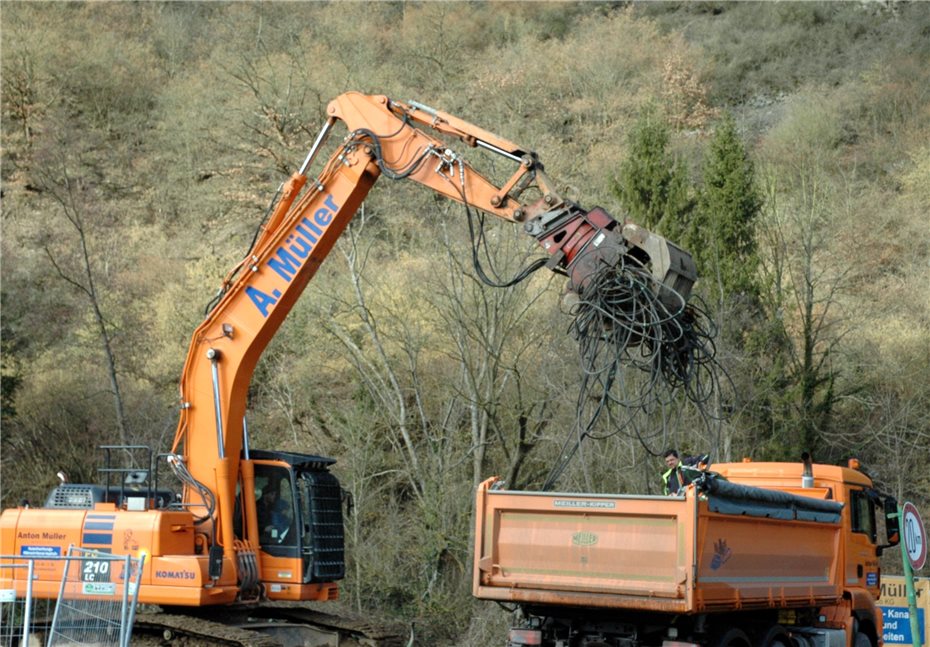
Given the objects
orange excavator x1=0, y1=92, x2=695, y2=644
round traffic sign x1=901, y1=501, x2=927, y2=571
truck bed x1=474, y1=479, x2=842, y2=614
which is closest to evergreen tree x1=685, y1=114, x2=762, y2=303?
orange excavator x1=0, y1=92, x2=695, y2=644

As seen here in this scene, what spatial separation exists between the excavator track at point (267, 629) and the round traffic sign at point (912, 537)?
5665mm

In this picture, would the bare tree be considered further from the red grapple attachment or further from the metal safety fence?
the red grapple attachment

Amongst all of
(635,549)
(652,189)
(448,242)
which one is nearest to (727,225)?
(652,189)

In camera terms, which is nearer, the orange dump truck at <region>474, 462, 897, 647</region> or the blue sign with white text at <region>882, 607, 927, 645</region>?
the orange dump truck at <region>474, 462, 897, 647</region>

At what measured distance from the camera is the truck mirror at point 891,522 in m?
12.9

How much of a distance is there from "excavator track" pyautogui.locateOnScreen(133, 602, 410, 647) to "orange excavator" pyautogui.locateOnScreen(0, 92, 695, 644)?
0.25m

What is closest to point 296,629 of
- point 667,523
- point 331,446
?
point 667,523

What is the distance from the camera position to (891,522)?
43.3 ft

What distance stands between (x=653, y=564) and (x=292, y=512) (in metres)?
4.80

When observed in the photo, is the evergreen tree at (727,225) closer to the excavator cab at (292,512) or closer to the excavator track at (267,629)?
the excavator track at (267,629)

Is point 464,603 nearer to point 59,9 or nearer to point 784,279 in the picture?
point 784,279

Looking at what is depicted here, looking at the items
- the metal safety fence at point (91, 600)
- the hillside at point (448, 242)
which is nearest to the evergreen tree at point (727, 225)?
the hillside at point (448, 242)

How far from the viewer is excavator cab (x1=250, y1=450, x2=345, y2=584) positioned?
12586 mm

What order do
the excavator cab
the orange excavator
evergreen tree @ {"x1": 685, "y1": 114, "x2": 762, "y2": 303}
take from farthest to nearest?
evergreen tree @ {"x1": 685, "y1": 114, "x2": 762, "y2": 303} < the excavator cab < the orange excavator
